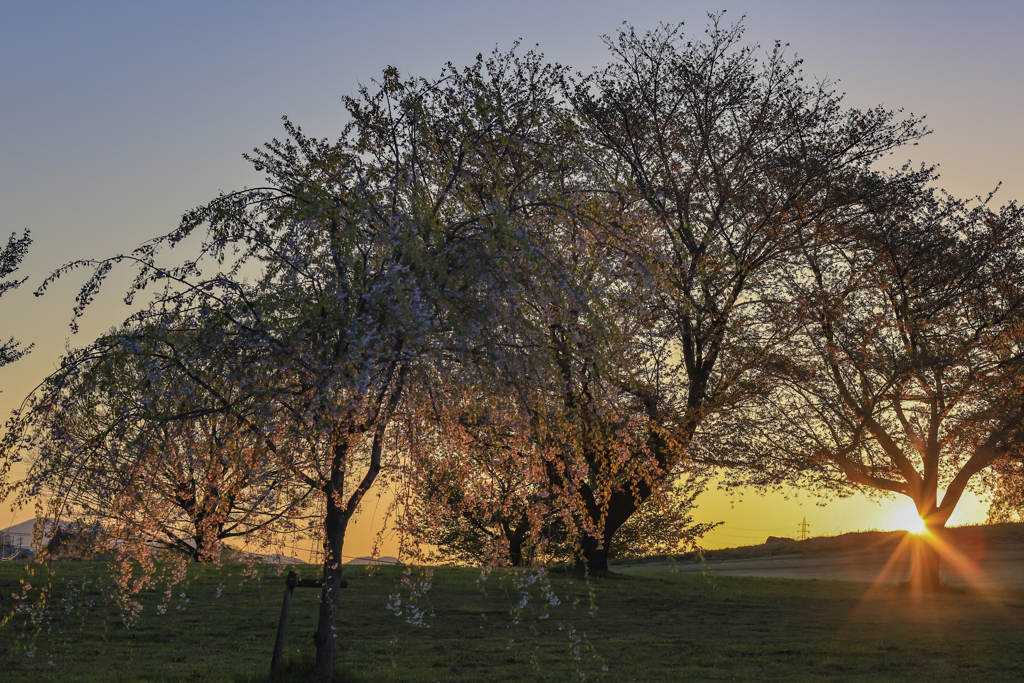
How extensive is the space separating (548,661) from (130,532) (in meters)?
6.67

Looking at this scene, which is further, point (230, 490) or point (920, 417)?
point (920, 417)

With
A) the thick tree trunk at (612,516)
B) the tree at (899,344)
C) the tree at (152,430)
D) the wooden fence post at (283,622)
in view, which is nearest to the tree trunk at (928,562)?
the tree at (899,344)

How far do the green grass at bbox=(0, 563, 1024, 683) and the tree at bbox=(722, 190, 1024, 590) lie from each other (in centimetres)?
378

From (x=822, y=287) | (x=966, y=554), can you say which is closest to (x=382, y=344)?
(x=822, y=287)

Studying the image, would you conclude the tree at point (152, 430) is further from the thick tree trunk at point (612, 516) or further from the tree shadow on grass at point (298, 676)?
the thick tree trunk at point (612, 516)

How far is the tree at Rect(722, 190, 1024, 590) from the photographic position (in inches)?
808

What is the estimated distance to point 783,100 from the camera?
2198cm

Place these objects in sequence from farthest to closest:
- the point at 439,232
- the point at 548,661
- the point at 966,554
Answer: the point at 966,554 < the point at 548,661 < the point at 439,232

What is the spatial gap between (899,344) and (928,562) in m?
→ 6.34

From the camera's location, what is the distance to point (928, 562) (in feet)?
74.9

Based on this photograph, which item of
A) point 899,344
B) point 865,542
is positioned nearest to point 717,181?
point 899,344

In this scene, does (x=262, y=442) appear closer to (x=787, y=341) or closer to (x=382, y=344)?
(x=382, y=344)

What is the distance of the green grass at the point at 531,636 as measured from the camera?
39.3 ft

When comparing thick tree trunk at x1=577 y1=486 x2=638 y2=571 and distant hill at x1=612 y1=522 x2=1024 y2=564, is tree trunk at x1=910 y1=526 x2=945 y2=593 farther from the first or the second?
distant hill at x1=612 y1=522 x2=1024 y2=564
